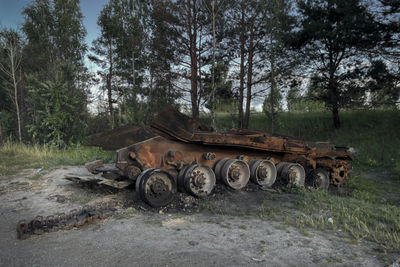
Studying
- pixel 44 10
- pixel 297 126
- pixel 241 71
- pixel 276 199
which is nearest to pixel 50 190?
pixel 276 199

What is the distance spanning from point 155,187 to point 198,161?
156 cm

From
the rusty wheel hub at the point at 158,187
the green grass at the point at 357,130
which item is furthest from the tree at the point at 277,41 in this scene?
the rusty wheel hub at the point at 158,187

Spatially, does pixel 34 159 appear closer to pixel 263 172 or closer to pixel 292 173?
pixel 263 172

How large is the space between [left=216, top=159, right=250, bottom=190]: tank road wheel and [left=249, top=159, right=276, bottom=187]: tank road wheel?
27cm

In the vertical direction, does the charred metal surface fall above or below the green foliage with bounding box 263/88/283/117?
below

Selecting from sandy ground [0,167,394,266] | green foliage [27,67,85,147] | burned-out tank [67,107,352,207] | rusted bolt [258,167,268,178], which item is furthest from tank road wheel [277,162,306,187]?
green foliage [27,67,85,147]

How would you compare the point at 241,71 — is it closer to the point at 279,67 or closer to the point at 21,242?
the point at 279,67

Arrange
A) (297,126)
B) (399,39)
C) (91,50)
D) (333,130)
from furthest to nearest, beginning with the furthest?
1. (91,50)
2. (297,126)
3. (333,130)
4. (399,39)

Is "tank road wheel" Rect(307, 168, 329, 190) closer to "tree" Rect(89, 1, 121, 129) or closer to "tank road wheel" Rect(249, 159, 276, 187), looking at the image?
"tank road wheel" Rect(249, 159, 276, 187)

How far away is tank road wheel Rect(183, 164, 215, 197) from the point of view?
591 cm

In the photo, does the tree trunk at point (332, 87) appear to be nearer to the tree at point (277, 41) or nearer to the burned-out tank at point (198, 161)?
the tree at point (277, 41)

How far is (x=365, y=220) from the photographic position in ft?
15.2

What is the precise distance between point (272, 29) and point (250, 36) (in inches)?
53.5

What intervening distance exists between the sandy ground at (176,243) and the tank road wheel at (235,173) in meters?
1.40
